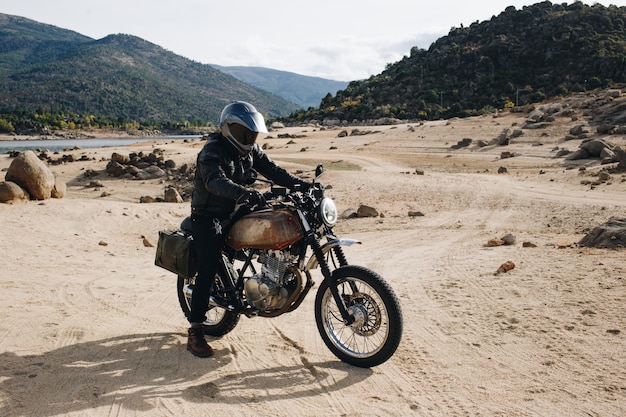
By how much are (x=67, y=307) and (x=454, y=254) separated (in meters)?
5.69

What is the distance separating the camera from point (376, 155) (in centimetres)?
2770

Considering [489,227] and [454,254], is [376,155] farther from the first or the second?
[454,254]

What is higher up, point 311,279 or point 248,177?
point 248,177

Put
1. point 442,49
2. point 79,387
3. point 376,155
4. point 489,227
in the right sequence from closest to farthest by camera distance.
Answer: point 79,387, point 489,227, point 376,155, point 442,49

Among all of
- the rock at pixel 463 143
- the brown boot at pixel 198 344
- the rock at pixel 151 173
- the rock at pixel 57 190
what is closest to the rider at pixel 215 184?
the brown boot at pixel 198 344

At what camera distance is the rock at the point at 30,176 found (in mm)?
14688

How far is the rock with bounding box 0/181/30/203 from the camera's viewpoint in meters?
13.8

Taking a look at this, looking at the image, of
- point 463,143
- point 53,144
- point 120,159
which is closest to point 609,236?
point 463,143

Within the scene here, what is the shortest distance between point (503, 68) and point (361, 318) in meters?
63.4

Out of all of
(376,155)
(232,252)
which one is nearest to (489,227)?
(232,252)

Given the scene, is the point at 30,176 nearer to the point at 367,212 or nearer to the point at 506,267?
the point at 367,212

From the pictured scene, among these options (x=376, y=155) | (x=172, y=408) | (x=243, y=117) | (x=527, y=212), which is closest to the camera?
(x=172, y=408)

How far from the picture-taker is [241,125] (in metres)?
4.71

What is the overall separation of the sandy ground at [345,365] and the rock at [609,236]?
1.09ft
